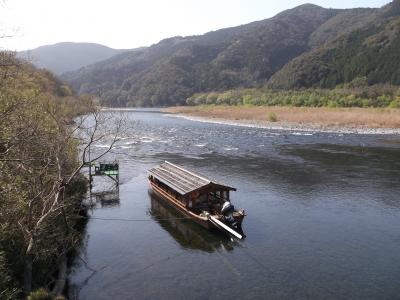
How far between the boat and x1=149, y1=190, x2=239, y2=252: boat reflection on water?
1.23 feet

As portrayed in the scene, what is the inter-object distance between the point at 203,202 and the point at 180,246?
5.32 metres

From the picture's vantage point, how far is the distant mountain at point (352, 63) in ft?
479

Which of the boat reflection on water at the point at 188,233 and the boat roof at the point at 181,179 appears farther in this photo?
the boat roof at the point at 181,179

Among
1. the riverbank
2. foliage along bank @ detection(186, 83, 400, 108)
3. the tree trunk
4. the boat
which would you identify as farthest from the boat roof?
foliage along bank @ detection(186, 83, 400, 108)

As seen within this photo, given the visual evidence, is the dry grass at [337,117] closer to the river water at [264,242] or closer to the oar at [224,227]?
the river water at [264,242]

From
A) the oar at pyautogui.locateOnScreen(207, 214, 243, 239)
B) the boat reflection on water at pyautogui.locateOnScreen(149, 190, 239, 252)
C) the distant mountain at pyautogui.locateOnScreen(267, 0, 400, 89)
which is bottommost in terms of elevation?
the boat reflection on water at pyautogui.locateOnScreen(149, 190, 239, 252)

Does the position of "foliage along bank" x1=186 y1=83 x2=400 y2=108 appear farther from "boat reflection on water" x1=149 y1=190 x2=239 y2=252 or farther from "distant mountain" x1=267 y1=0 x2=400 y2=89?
"boat reflection on water" x1=149 y1=190 x2=239 y2=252

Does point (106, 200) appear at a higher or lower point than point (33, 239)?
lower

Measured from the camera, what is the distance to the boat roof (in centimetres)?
2644

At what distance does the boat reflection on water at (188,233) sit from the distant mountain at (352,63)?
128202 mm

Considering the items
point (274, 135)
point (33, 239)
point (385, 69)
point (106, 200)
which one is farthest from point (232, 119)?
point (33, 239)

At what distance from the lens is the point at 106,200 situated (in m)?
31.5

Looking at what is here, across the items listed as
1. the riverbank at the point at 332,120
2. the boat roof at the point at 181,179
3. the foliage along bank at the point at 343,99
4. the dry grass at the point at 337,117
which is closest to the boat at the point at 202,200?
the boat roof at the point at 181,179

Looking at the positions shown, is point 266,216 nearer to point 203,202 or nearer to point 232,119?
point 203,202
